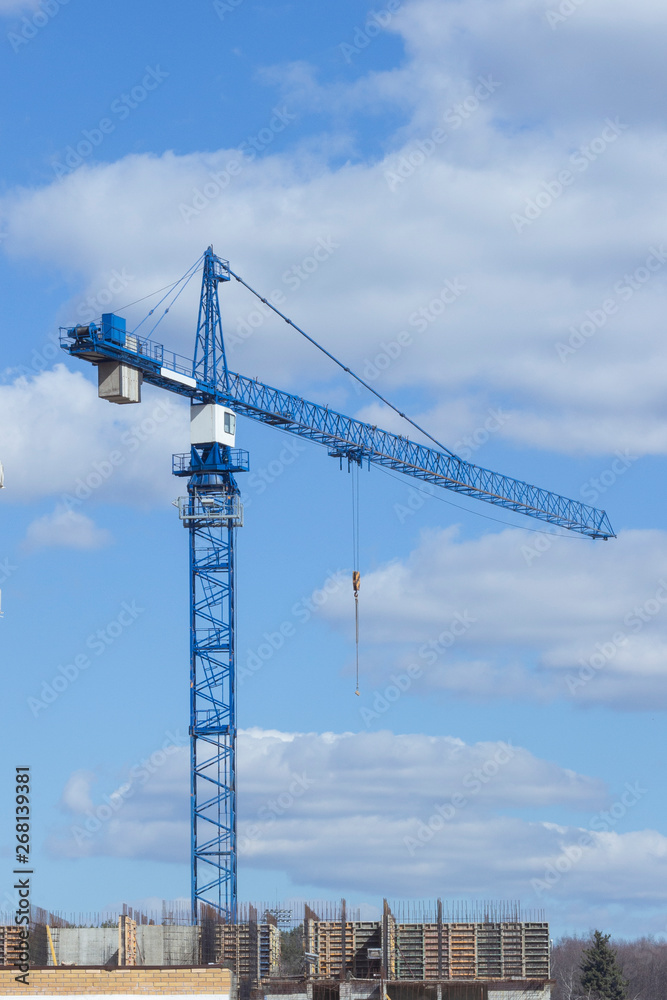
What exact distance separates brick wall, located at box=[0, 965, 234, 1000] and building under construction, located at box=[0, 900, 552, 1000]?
7780mm

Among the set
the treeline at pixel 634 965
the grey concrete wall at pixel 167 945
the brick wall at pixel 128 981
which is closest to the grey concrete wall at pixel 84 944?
A: the grey concrete wall at pixel 167 945

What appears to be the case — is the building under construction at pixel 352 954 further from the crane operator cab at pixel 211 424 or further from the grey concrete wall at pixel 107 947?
the crane operator cab at pixel 211 424

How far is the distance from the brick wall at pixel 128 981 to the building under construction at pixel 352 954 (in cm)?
778

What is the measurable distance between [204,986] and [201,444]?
39074 mm

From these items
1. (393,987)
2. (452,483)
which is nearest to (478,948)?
(393,987)

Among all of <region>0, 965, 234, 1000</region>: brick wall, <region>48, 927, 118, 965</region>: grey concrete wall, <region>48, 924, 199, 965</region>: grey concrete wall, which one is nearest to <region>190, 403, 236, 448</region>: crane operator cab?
<region>48, 924, 199, 965</region>: grey concrete wall

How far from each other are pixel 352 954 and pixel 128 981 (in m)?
12.7

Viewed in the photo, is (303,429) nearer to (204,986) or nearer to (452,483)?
(452,483)

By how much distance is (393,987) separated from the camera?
4509 centimetres

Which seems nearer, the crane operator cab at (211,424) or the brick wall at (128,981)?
the brick wall at (128,981)

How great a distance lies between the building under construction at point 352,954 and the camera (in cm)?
4484

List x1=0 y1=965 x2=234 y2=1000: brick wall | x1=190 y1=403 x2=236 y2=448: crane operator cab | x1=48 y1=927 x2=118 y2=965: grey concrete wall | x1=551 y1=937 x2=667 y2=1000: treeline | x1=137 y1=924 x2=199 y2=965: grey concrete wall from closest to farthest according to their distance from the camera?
x1=0 y1=965 x2=234 y2=1000: brick wall
x1=137 y1=924 x2=199 y2=965: grey concrete wall
x1=48 y1=927 x2=118 y2=965: grey concrete wall
x1=190 y1=403 x2=236 y2=448: crane operator cab
x1=551 y1=937 x2=667 y2=1000: treeline

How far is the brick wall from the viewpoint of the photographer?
35.2 m

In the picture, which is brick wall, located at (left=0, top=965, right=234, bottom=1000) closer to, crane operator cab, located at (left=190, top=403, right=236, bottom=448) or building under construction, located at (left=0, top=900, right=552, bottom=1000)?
building under construction, located at (left=0, top=900, right=552, bottom=1000)
